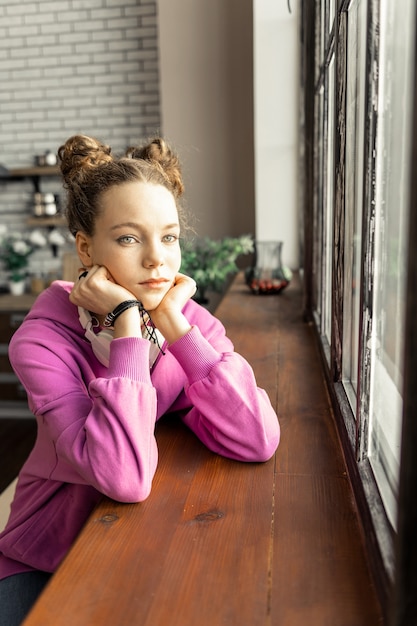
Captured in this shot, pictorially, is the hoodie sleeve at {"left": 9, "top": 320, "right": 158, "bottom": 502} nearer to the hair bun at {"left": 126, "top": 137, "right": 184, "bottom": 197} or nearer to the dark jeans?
the dark jeans

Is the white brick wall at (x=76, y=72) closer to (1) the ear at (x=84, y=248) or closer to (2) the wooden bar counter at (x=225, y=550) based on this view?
(1) the ear at (x=84, y=248)

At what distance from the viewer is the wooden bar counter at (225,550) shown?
0.68 meters

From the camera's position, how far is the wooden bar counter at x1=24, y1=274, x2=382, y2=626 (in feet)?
2.24

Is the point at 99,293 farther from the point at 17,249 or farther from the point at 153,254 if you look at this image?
the point at 17,249

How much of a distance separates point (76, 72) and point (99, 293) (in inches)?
156

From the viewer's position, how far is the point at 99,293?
1140mm

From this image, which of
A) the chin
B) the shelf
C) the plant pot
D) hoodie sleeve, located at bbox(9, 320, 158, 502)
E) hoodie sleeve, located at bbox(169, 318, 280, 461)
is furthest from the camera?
the plant pot

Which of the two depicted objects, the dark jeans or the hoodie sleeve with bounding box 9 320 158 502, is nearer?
the hoodie sleeve with bounding box 9 320 158 502

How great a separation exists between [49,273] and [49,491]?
3.92 m

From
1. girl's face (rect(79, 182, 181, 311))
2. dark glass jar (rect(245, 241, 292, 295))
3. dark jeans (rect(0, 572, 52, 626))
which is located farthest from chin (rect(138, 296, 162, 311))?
dark glass jar (rect(245, 241, 292, 295))

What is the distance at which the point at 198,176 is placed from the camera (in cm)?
408

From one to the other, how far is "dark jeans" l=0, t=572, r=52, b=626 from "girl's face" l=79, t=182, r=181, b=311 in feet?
1.82

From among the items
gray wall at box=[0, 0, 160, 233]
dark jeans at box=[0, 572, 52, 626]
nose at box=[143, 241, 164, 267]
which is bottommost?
dark jeans at box=[0, 572, 52, 626]

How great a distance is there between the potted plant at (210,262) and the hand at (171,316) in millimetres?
1763
